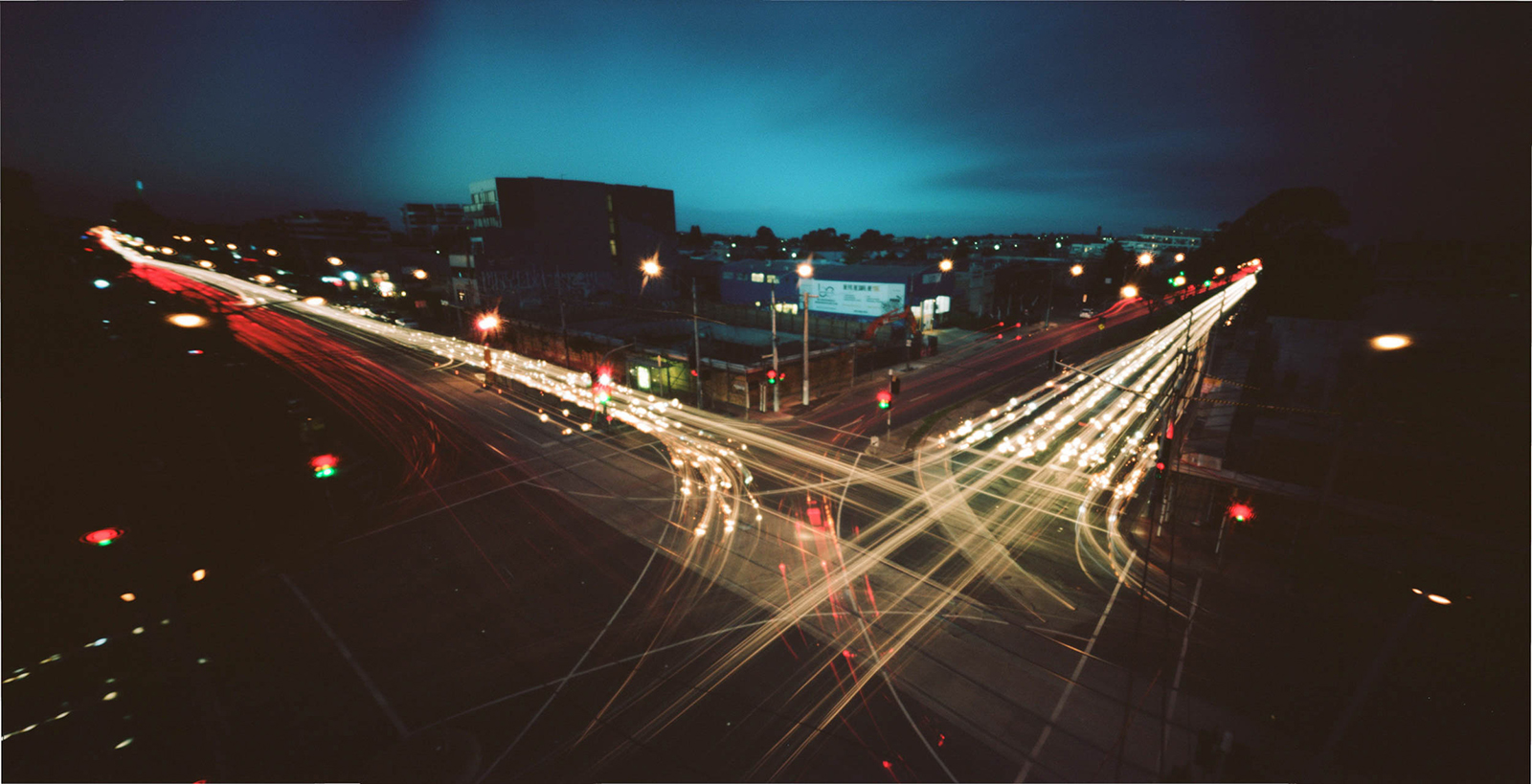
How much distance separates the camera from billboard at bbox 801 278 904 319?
4109 centimetres

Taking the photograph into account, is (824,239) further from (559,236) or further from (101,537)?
(101,537)

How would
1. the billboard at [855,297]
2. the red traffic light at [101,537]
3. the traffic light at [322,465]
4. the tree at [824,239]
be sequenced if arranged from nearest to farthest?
1. the red traffic light at [101,537]
2. the traffic light at [322,465]
3. the billboard at [855,297]
4. the tree at [824,239]

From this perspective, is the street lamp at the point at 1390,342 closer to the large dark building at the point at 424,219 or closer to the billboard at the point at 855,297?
the billboard at the point at 855,297

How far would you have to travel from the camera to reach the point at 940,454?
67.8 feet

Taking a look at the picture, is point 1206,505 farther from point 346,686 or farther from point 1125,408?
point 346,686

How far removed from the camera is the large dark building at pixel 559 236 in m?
51.1

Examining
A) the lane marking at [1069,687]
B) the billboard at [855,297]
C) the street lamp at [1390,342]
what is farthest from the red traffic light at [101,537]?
the billboard at [855,297]

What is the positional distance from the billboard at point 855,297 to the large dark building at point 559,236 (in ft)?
76.2

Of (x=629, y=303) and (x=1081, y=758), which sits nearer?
(x=1081, y=758)

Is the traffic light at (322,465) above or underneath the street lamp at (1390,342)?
underneath

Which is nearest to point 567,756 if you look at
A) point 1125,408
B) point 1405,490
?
point 1405,490

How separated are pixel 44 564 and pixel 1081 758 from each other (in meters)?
13.9

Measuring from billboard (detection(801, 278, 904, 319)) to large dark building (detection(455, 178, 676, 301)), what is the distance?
23213 millimetres

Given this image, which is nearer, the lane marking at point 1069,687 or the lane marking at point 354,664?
the lane marking at point 1069,687
